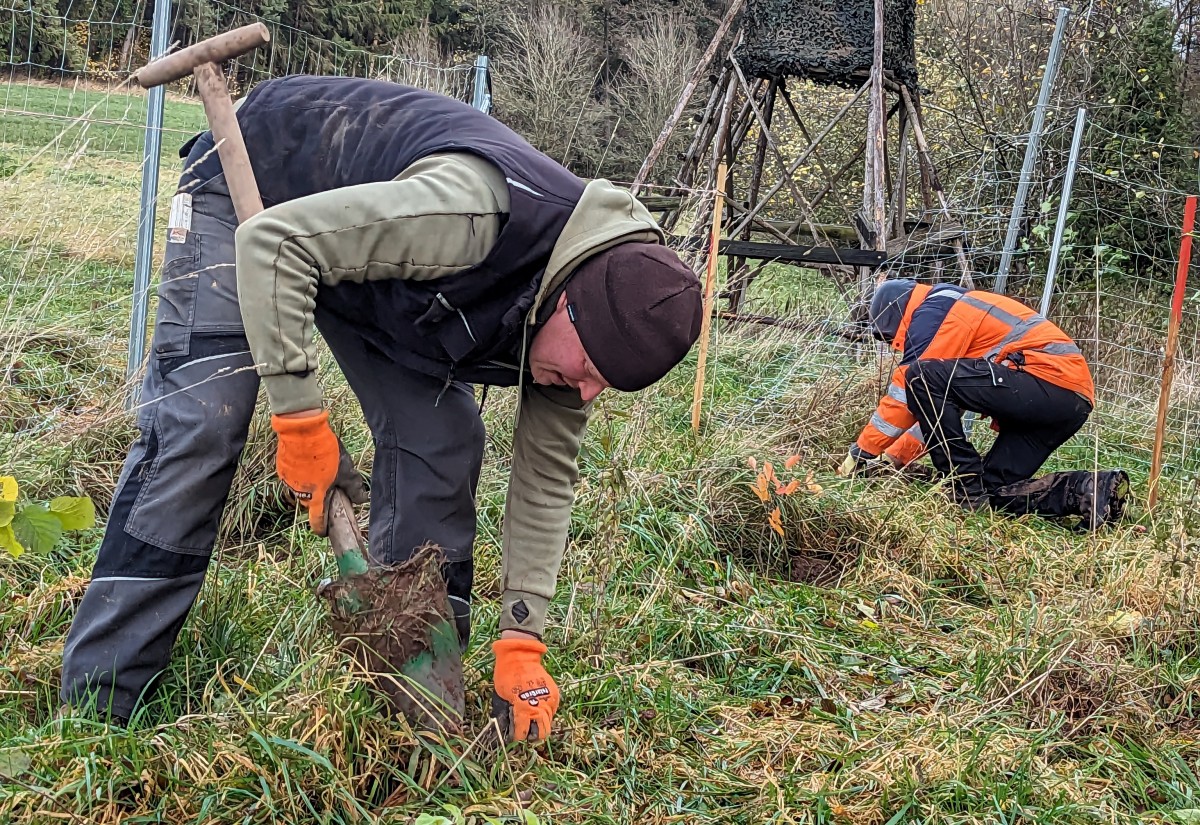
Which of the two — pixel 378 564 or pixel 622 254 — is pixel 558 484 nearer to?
pixel 378 564

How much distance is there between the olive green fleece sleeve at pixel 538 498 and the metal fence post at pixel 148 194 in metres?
1.90

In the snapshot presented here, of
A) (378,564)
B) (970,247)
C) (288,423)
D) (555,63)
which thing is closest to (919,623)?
(378,564)

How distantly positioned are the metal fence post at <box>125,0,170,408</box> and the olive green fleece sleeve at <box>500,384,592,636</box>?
6.25 ft

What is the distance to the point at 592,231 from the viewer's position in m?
2.15

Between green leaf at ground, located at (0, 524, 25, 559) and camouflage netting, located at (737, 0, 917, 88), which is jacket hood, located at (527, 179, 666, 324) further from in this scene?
camouflage netting, located at (737, 0, 917, 88)

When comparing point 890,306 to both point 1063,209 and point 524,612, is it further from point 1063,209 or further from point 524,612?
point 524,612

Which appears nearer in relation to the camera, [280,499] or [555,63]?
[280,499]

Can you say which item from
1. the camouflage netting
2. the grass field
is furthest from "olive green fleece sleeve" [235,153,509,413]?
the camouflage netting

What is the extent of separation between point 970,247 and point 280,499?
19.4ft

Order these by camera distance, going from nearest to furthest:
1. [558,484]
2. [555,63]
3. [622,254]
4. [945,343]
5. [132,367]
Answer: [622,254] → [558,484] → [132,367] → [945,343] → [555,63]

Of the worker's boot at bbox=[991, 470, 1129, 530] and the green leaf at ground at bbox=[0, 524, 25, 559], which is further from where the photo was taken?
the worker's boot at bbox=[991, 470, 1129, 530]

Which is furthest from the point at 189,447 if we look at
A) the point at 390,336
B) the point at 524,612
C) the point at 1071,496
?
the point at 1071,496

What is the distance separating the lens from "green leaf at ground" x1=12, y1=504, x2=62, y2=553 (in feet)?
5.01

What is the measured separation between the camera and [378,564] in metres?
2.39
